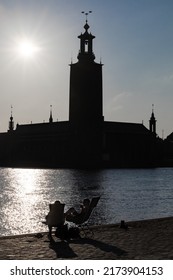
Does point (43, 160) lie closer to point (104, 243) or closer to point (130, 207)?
point (130, 207)

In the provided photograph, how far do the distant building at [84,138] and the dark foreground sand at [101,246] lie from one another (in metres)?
100

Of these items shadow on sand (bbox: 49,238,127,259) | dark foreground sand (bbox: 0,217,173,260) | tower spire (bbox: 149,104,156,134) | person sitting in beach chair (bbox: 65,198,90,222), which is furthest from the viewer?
tower spire (bbox: 149,104,156,134)

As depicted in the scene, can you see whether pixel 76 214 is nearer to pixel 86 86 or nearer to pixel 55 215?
pixel 55 215

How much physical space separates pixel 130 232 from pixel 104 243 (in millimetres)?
1944

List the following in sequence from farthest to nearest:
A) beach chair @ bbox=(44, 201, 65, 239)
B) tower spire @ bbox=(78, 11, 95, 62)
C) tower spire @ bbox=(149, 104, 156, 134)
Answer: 1. tower spire @ bbox=(149, 104, 156, 134)
2. tower spire @ bbox=(78, 11, 95, 62)
3. beach chair @ bbox=(44, 201, 65, 239)

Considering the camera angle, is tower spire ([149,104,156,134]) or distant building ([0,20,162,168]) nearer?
distant building ([0,20,162,168])

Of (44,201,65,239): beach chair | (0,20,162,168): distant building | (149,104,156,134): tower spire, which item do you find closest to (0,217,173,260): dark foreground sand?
(44,201,65,239): beach chair

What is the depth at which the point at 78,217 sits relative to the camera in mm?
11992

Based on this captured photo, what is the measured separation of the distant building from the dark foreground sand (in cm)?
10012

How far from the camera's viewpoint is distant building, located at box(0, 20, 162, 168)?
11512 cm

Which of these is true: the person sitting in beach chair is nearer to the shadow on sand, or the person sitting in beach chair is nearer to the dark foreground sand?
the dark foreground sand

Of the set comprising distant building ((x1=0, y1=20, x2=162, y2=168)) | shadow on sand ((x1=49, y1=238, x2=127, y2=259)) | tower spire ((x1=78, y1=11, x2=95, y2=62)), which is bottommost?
shadow on sand ((x1=49, y1=238, x2=127, y2=259))

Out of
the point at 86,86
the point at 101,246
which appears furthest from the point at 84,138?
the point at 101,246
